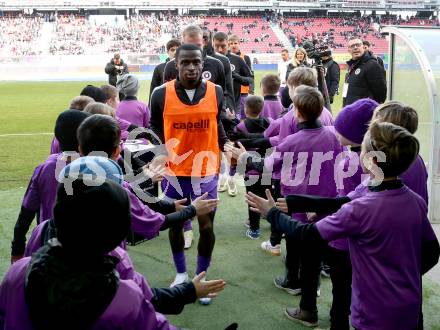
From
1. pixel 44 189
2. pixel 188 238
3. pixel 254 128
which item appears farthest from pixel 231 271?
pixel 44 189

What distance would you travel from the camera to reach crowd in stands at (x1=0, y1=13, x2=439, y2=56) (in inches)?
1907

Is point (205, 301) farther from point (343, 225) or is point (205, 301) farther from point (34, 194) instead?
point (343, 225)

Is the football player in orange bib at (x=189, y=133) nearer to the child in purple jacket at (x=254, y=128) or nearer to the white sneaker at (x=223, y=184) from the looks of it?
the child in purple jacket at (x=254, y=128)

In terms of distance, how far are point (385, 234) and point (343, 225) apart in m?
0.21

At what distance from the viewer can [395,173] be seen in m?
2.48

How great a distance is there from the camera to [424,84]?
6.45 metres

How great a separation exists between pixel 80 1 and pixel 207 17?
1380cm

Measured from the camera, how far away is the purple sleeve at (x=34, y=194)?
3344 millimetres

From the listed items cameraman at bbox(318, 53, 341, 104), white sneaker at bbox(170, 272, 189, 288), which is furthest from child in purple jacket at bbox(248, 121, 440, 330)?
cameraman at bbox(318, 53, 341, 104)

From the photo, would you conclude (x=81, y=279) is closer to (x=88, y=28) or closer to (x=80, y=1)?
(x=88, y=28)

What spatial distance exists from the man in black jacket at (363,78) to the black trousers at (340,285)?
16.9 feet

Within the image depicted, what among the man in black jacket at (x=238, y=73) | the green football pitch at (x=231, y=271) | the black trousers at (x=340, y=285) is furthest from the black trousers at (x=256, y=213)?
the man in black jacket at (x=238, y=73)

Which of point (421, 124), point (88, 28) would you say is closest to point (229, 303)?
point (421, 124)

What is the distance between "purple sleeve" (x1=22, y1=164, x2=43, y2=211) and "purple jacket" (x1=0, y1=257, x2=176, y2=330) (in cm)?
165
